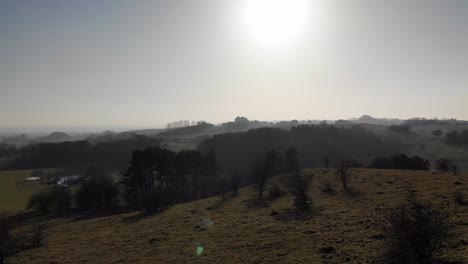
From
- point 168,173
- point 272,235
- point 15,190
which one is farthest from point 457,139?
point 15,190

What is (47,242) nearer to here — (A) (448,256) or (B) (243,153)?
(A) (448,256)

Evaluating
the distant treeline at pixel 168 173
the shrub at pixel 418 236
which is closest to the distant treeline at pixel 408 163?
the distant treeline at pixel 168 173

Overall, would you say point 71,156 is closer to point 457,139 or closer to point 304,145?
point 304,145

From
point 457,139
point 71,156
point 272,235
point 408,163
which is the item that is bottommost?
point 457,139

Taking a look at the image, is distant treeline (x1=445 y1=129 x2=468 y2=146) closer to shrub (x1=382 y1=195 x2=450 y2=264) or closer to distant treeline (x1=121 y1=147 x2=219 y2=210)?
distant treeline (x1=121 y1=147 x2=219 y2=210)

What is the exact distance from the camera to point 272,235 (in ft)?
74.1

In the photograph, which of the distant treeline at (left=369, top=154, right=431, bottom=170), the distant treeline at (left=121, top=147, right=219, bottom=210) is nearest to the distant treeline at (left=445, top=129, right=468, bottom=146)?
the distant treeline at (left=369, top=154, right=431, bottom=170)

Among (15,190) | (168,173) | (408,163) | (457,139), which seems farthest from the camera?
(457,139)

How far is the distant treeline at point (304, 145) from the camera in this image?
140 m

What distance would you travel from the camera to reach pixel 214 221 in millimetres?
31641

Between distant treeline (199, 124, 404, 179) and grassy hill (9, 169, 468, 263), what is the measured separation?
316ft

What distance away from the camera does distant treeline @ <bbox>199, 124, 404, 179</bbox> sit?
13988 cm

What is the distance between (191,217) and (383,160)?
60.6 metres

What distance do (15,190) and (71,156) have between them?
77.8m
